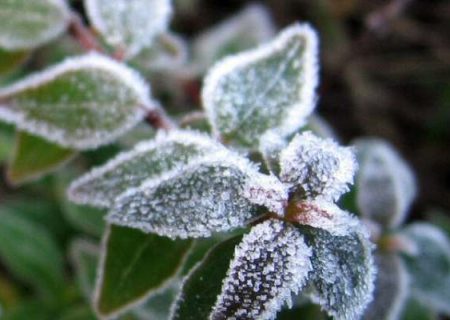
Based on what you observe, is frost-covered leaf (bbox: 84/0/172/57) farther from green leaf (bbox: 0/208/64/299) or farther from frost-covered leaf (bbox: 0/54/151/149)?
green leaf (bbox: 0/208/64/299)

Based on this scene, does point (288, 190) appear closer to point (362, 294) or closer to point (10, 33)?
point (362, 294)

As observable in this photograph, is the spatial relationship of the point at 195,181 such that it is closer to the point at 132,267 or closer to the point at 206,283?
the point at 206,283

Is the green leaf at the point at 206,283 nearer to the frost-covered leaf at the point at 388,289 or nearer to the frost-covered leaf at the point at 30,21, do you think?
the frost-covered leaf at the point at 388,289

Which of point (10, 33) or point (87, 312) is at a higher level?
point (10, 33)

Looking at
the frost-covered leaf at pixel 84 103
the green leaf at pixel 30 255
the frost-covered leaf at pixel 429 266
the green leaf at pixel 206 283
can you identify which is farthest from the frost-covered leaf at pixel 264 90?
the green leaf at pixel 30 255

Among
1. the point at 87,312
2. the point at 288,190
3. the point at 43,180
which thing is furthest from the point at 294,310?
the point at 43,180

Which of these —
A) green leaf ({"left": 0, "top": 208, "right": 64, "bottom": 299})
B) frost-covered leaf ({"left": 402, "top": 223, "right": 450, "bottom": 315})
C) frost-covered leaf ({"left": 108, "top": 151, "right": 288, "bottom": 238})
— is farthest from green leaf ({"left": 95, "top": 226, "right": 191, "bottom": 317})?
green leaf ({"left": 0, "top": 208, "right": 64, "bottom": 299})
